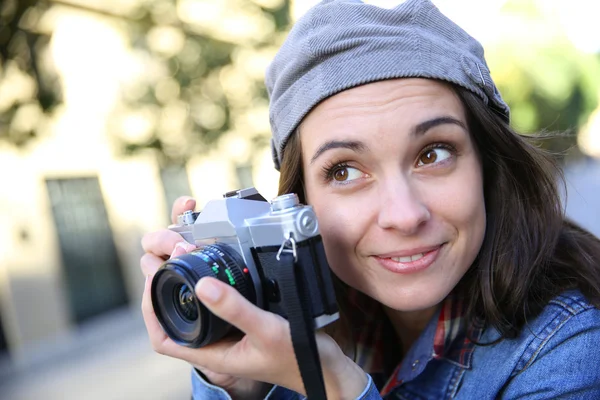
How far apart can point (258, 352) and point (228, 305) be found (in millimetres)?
152

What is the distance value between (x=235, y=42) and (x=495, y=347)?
2.97 m

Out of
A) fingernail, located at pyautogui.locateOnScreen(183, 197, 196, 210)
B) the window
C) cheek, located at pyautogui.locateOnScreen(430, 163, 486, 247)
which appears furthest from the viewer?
the window

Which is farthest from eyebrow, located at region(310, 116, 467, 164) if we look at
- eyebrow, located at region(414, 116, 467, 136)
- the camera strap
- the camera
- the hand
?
the hand

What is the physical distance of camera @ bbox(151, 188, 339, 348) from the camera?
112 centimetres

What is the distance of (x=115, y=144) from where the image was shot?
3.72 m

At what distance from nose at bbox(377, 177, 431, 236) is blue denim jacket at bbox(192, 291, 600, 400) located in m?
0.36

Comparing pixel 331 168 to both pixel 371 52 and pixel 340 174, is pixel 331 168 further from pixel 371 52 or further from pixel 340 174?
pixel 371 52

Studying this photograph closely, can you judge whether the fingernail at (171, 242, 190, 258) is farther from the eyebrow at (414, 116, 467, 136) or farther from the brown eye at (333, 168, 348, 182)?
the eyebrow at (414, 116, 467, 136)

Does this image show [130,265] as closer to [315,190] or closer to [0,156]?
[0,156]

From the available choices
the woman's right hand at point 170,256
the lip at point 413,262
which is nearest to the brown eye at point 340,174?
the lip at point 413,262

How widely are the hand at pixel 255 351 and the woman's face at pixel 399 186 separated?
10.5 inches

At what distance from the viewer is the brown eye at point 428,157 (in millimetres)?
1347

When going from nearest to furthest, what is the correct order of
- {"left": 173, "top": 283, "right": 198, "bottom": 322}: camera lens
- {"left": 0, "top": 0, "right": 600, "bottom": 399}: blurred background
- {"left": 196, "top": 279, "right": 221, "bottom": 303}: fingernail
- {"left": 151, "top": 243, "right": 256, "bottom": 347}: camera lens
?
{"left": 196, "top": 279, "right": 221, "bottom": 303}: fingernail, {"left": 151, "top": 243, "right": 256, "bottom": 347}: camera lens, {"left": 173, "top": 283, "right": 198, "bottom": 322}: camera lens, {"left": 0, "top": 0, "right": 600, "bottom": 399}: blurred background

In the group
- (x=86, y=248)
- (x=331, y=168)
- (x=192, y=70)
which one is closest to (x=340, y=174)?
(x=331, y=168)
